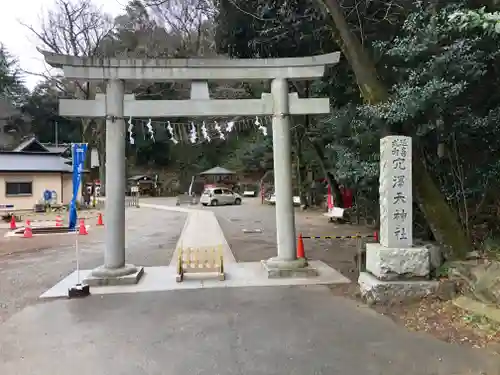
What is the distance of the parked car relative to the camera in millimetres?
37344

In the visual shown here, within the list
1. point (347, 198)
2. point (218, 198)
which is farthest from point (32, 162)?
point (347, 198)

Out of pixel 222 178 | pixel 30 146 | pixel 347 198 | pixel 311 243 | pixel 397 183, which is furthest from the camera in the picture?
pixel 222 178

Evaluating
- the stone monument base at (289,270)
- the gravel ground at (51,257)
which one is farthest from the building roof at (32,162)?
the stone monument base at (289,270)

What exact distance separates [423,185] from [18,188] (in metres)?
29.6

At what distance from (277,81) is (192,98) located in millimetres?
1891

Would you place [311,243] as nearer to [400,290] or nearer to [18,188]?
[400,290]

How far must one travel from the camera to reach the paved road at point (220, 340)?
4551 millimetres

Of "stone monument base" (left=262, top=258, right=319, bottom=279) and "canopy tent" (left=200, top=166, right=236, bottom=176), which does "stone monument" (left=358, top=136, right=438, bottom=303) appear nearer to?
"stone monument base" (left=262, top=258, right=319, bottom=279)

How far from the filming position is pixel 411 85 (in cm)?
770

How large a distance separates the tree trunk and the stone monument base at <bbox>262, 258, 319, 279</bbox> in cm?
263

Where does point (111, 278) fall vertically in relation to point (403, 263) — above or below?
below

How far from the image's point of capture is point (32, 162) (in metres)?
31.2

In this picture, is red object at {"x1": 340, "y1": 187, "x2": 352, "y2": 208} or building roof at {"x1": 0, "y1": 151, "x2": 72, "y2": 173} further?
building roof at {"x1": 0, "y1": 151, "x2": 72, "y2": 173}

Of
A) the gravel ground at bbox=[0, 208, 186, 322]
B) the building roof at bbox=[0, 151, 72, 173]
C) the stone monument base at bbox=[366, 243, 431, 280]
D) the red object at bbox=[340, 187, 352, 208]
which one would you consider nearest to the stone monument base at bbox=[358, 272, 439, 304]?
the stone monument base at bbox=[366, 243, 431, 280]
